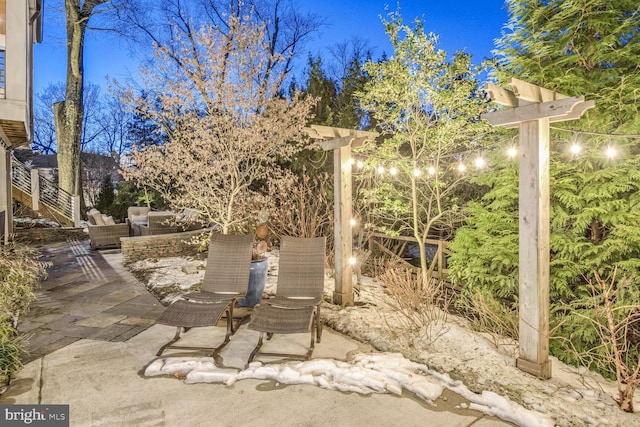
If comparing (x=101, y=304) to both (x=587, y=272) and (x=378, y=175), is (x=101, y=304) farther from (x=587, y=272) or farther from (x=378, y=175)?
(x=587, y=272)

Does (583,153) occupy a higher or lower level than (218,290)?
higher

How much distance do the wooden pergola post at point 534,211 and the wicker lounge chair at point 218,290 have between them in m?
2.65

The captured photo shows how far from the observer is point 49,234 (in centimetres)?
1154

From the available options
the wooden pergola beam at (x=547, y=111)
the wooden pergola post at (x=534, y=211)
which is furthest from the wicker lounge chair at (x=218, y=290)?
the wooden pergola beam at (x=547, y=111)

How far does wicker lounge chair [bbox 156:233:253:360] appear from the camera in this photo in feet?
11.7

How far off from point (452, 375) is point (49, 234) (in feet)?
40.7

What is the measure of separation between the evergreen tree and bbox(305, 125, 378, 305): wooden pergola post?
1.70m

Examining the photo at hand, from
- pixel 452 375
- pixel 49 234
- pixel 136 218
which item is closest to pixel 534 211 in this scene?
pixel 452 375

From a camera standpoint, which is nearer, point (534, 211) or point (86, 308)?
point (534, 211)

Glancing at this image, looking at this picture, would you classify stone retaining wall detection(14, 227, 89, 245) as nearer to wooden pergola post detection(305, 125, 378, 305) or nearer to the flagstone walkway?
the flagstone walkway

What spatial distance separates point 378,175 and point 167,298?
4.10 meters

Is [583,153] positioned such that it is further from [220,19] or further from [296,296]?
[220,19]

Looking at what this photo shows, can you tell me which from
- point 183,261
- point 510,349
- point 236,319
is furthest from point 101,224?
point 510,349

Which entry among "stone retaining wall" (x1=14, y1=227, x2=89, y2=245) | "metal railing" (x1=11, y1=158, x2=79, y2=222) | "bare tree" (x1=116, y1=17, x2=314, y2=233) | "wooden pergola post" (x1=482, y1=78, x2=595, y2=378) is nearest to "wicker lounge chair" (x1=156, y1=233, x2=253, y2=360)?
"bare tree" (x1=116, y1=17, x2=314, y2=233)
